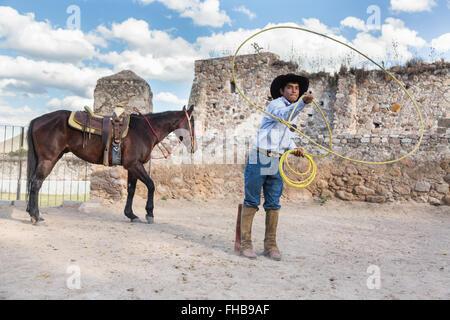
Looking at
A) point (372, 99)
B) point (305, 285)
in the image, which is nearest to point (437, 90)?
point (372, 99)

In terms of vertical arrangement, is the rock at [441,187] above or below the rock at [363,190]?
above

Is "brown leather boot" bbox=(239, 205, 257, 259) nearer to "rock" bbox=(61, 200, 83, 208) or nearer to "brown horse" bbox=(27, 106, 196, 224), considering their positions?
"brown horse" bbox=(27, 106, 196, 224)

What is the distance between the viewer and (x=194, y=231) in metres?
5.21

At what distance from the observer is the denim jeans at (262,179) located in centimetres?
377

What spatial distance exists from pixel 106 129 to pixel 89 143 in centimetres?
34

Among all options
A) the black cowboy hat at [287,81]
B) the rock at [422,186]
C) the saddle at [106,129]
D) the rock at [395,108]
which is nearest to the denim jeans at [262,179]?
the black cowboy hat at [287,81]

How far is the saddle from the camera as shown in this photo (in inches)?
→ 207

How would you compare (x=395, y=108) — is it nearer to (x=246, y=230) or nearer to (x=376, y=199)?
(x=376, y=199)

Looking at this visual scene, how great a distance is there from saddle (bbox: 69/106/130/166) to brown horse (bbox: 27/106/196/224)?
3.5 inches

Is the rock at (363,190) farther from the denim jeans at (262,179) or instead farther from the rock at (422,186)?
the denim jeans at (262,179)

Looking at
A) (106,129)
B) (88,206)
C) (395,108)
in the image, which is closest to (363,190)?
(395,108)

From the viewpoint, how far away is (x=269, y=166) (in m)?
3.80

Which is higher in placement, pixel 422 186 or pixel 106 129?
pixel 106 129

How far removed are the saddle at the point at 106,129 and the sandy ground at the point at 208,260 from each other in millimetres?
1100
